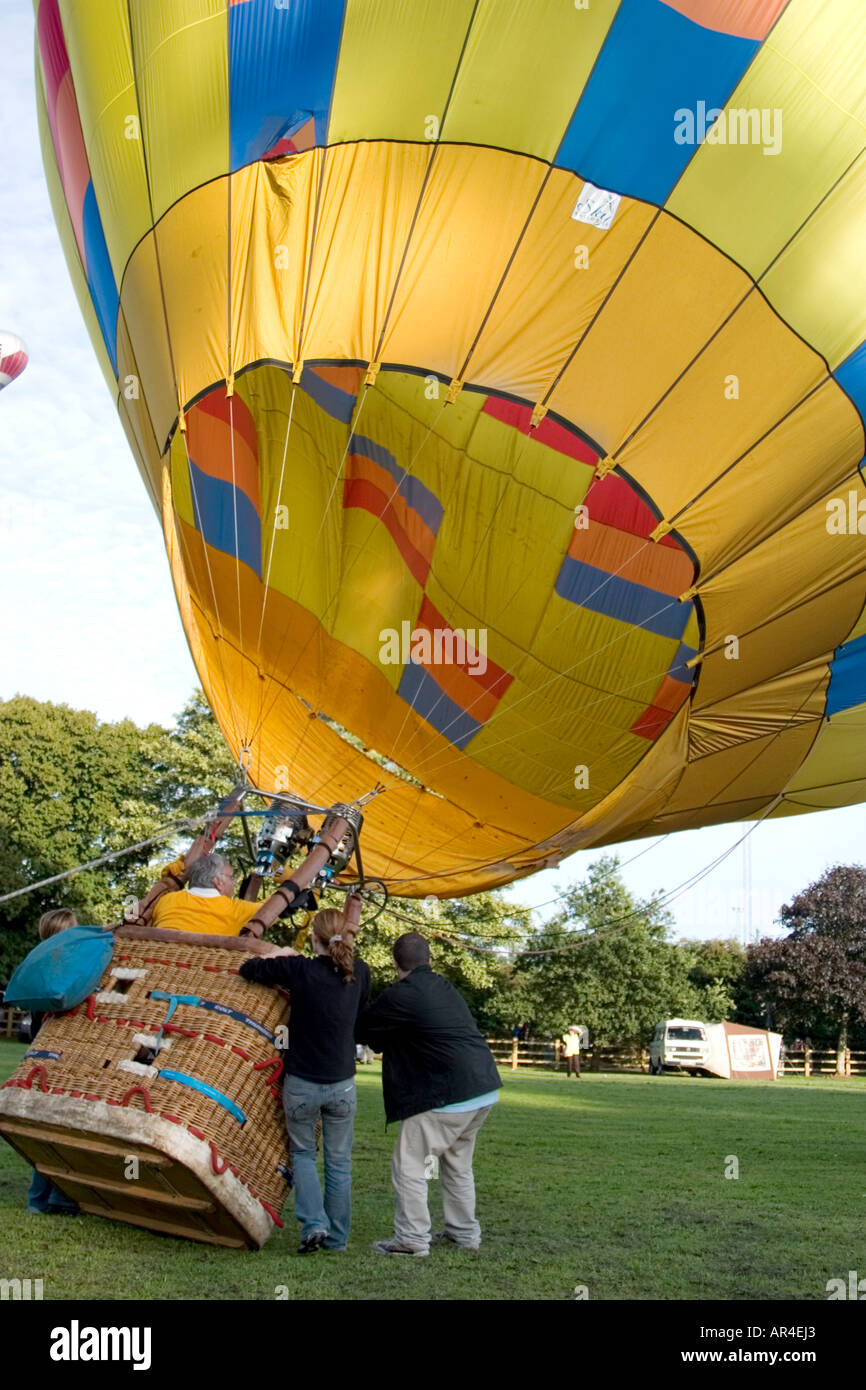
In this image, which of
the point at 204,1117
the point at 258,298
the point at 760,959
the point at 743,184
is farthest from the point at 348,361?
the point at 760,959

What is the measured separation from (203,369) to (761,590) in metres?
3.52

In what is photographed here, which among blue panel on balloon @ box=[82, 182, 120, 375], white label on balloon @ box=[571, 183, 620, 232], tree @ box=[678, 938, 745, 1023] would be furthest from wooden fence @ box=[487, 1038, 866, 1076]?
white label on balloon @ box=[571, 183, 620, 232]

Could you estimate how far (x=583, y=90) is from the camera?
5.94 meters

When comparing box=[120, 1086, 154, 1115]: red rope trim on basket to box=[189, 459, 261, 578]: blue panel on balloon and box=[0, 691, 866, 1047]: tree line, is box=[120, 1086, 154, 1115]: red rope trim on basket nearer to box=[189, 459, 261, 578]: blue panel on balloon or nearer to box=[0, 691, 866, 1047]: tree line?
box=[189, 459, 261, 578]: blue panel on balloon

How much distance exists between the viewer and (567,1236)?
18.2 feet

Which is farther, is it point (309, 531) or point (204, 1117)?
point (309, 531)

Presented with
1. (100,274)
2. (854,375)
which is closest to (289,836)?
(100,274)

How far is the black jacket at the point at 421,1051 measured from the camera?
208 inches

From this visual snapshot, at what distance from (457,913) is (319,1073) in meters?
21.0

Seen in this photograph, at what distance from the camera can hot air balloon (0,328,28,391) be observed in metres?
26.7

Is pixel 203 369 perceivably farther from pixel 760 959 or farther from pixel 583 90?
pixel 760 959
